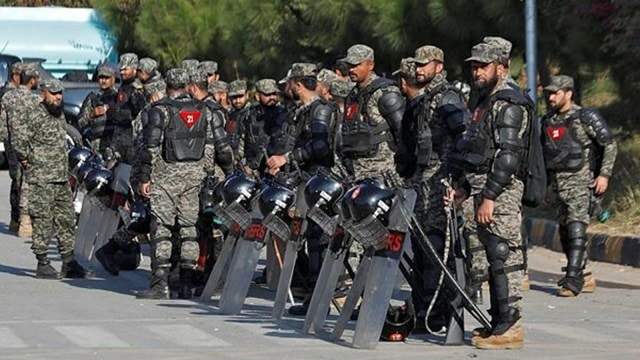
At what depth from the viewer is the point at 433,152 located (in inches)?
474

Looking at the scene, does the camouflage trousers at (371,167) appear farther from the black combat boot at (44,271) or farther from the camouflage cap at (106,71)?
the camouflage cap at (106,71)

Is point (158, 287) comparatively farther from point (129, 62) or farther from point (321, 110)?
point (129, 62)

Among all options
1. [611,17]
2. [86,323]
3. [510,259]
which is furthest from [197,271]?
[611,17]

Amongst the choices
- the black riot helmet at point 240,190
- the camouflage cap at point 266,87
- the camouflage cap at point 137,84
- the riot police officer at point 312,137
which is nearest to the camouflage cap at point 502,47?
the riot police officer at point 312,137

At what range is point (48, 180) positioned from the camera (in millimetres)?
16188

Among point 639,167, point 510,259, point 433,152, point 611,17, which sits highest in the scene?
point 611,17

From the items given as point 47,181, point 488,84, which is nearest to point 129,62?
point 47,181

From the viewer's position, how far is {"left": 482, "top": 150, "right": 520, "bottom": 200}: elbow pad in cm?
1084

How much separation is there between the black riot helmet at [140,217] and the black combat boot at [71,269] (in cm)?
75

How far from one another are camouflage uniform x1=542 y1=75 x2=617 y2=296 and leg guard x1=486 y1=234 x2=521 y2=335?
12.1 ft

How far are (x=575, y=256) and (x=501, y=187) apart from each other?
3.97m

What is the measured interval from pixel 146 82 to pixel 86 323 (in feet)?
19.5

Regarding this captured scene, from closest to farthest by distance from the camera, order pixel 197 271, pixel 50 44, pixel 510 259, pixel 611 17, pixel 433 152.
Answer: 1. pixel 510 259
2. pixel 433 152
3. pixel 197 271
4. pixel 611 17
5. pixel 50 44

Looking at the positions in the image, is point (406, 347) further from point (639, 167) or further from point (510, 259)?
point (639, 167)
